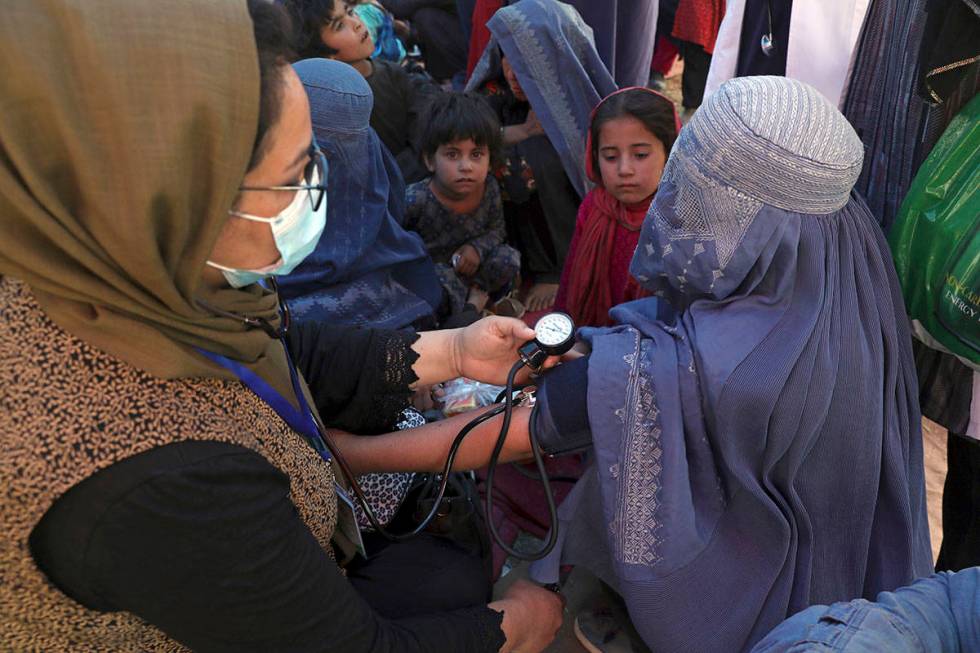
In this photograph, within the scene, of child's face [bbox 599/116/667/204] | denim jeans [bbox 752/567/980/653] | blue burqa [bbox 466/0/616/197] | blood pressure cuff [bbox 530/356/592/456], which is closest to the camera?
denim jeans [bbox 752/567/980/653]

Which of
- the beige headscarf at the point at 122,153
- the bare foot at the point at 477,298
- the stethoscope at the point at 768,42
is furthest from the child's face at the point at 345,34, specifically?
the beige headscarf at the point at 122,153

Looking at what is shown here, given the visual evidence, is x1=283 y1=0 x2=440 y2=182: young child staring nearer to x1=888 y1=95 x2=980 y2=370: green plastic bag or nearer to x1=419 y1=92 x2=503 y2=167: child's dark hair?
x1=419 y1=92 x2=503 y2=167: child's dark hair

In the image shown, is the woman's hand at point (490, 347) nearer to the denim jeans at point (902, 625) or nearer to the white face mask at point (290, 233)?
the white face mask at point (290, 233)

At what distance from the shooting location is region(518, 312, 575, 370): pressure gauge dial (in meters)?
1.75

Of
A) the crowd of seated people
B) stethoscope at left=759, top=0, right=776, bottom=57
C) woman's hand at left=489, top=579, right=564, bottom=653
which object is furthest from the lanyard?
stethoscope at left=759, top=0, right=776, bottom=57

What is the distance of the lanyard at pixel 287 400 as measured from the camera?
131 centimetres

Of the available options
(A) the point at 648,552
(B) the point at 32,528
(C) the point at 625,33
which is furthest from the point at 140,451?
(C) the point at 625,33

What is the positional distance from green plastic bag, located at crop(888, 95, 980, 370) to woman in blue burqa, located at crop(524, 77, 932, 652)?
0.07 metres

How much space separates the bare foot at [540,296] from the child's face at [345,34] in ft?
4.58

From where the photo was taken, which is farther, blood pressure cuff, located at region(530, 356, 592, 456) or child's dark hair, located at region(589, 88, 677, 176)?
child's dark hair, located at region(589, 88, 677, 176)

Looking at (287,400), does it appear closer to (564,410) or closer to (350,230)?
(564,410)

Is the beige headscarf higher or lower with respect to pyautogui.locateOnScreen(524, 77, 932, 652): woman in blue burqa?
higher

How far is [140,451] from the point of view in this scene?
42.9 inches

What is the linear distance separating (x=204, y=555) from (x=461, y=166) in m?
2.32
